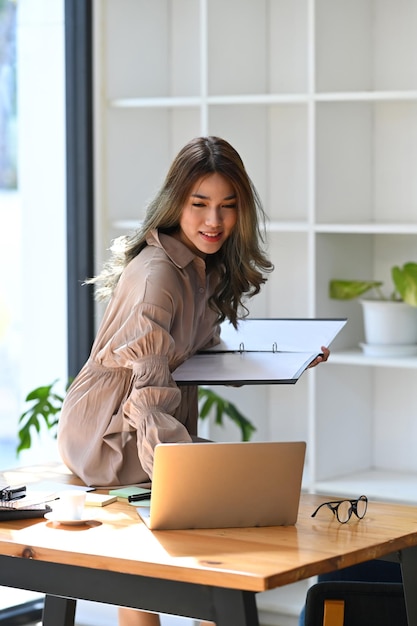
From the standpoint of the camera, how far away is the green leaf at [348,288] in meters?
3.62

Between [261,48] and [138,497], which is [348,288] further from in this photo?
[138,497]

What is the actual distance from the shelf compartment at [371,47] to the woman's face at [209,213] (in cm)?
115

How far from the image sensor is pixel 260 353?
8.49 feet

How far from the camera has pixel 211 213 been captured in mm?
2533

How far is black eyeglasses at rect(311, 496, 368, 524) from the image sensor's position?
2162 millimetres

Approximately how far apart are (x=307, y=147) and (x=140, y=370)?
5.72 feet

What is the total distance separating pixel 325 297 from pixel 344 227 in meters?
0.24

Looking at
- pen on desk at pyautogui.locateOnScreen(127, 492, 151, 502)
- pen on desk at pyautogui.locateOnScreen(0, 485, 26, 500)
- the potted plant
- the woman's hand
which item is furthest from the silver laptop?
the potted plant

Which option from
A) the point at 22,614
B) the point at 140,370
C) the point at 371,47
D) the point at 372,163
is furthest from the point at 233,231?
the point at 22,614

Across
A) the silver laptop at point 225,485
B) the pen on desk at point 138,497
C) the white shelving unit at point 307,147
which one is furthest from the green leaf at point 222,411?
the silver laptop at point 225,485

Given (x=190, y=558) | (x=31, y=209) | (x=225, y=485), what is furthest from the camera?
(x=31, y=209)

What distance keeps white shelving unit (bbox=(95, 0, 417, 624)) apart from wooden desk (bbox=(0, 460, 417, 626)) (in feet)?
4.71

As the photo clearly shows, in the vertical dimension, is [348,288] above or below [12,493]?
above

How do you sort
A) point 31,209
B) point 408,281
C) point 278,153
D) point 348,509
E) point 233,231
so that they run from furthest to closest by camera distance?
point 31,209
point 278,153
point 408,281
point 233,231
point 348,509
